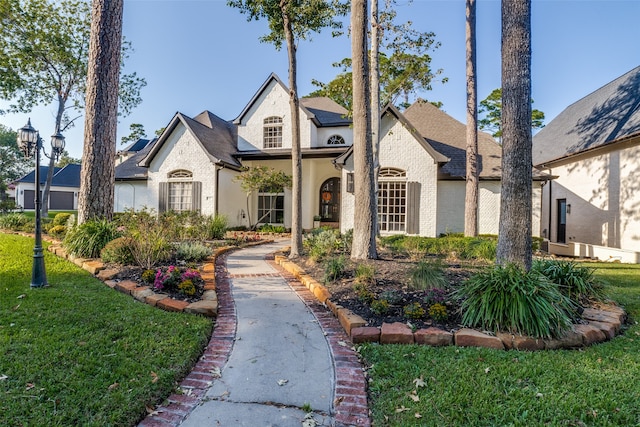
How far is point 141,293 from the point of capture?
480 cm

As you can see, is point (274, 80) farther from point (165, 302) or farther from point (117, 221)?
point (165, 302)

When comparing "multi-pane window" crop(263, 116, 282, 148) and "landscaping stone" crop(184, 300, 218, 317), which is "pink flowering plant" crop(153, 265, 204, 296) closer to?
"landscaping stone" crop(184, 300, 218, 317)

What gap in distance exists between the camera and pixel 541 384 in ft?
8.96

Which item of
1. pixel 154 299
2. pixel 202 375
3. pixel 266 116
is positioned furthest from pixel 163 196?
pixel 202 375

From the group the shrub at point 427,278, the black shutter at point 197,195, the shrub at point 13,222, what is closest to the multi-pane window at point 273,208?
the black shutter at point 197,195

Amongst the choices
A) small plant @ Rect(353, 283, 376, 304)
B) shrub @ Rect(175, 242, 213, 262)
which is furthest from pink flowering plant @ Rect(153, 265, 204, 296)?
small plant @ Rect(353, 283, 376, 304)

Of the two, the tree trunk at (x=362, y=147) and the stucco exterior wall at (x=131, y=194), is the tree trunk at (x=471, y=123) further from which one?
the stucco exterior wall at (x=131, y=194)

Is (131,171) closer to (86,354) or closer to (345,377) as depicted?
(86,354)

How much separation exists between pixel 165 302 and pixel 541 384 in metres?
4.32

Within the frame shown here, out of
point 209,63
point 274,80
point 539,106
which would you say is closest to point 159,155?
point 209,63

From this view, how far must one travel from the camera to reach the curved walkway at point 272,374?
2.42m

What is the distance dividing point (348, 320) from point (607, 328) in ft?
9.91

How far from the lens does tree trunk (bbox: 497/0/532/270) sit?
4598 mm

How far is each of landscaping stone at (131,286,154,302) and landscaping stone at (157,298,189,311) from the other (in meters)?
0.38
